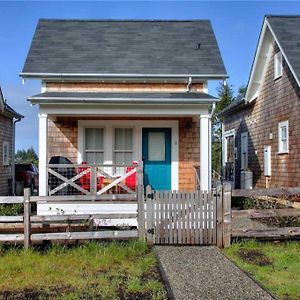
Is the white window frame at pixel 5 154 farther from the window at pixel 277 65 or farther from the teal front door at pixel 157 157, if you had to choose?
the window at pixel 277 65

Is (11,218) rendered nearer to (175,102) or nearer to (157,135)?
(175,102)

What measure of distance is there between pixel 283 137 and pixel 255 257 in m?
8.27

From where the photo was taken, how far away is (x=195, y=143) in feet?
46.3

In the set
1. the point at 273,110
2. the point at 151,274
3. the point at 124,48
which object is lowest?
the point at 151,274

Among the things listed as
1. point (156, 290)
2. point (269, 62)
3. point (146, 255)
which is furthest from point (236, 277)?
point (269, 62)

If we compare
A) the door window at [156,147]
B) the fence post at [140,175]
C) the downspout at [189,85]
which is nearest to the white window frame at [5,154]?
the door window at [156,147]

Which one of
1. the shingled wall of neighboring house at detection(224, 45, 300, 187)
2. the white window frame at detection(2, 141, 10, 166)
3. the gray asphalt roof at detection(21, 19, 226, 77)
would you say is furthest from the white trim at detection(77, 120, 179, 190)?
the white window frame at detection(2, 141, 10, 166)

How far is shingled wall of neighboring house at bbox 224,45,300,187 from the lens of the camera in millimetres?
14305

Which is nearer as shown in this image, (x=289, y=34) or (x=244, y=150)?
(x=289, y=34)

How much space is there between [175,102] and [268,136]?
20.8ft

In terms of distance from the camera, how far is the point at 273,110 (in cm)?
1638

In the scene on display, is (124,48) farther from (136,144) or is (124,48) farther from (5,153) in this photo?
(5,153)

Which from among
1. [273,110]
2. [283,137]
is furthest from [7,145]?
[283,137]

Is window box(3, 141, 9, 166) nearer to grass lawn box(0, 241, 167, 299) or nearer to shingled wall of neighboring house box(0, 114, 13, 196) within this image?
shingled wall of neighboring house box(0, 114, 13, 196)
